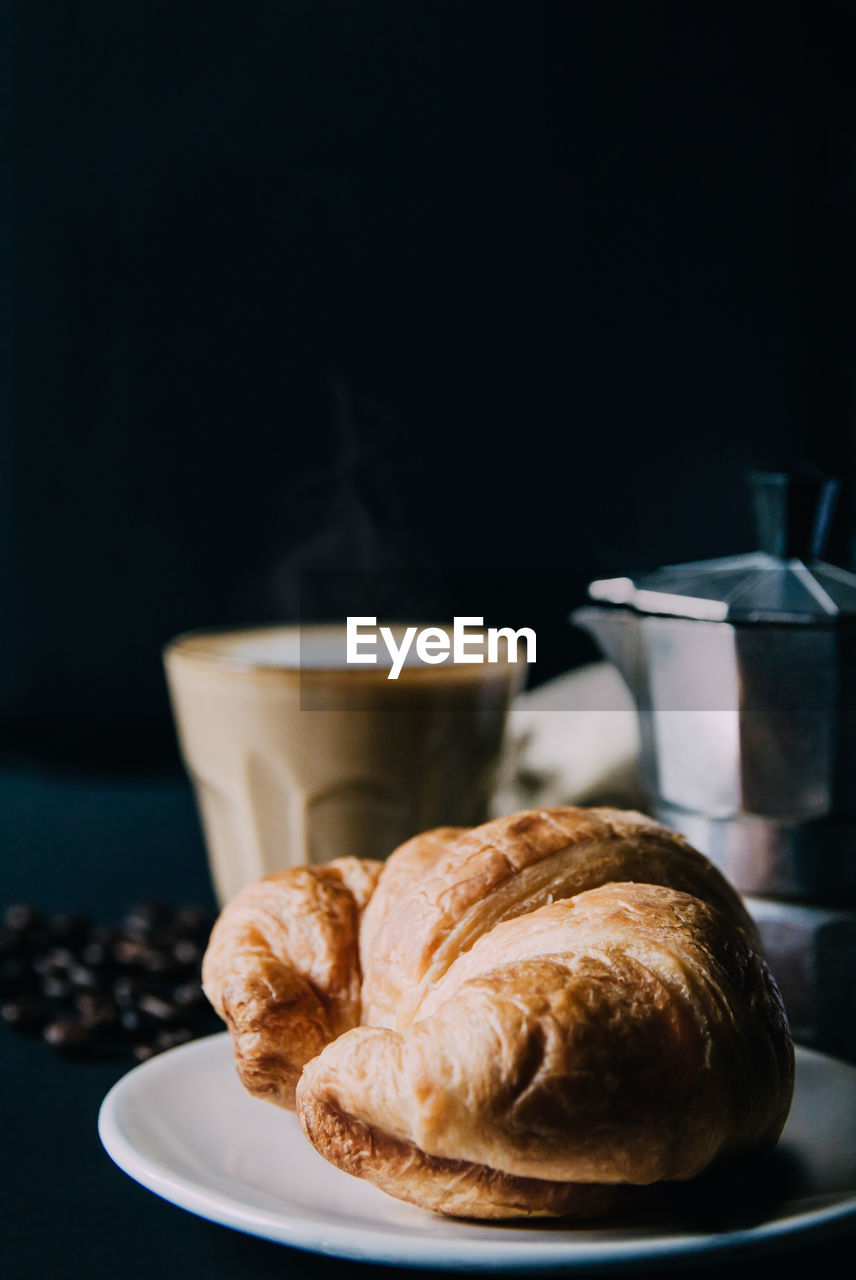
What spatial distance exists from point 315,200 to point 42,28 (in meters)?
0.55

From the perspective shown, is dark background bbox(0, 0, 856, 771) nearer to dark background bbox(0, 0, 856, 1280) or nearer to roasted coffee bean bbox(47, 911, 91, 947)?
dark background bbox(0, 0, 856, 1280)

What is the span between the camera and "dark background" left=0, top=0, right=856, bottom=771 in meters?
2.20

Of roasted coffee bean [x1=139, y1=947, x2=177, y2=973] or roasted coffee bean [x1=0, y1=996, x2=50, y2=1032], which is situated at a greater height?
roasted coffee bean [x1=0, y1=996, x2=50, y2=1032]

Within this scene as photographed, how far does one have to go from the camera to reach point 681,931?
0.65m

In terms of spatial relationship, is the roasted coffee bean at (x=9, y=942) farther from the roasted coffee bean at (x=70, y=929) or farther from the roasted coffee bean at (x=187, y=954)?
the roasted coffee bean at (x=187, y=954)

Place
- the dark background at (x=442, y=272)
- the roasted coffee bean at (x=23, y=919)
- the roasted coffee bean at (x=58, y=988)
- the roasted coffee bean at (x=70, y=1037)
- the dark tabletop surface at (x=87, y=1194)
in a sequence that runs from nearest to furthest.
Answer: the dark tabletop surface at (x=87, y=1194), the roasted coffee bean at (x=70, y=1037), the roasted coffee bean at (x=58, y=988), the roasted coffee bean at (x=23, y=919), the dark background at (x=442, y=272)

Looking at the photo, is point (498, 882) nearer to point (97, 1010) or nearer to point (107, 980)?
point (97, 1010)

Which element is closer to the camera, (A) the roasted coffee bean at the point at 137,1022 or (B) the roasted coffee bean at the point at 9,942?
(A) the roasted coffee bean at the point at 137,1022

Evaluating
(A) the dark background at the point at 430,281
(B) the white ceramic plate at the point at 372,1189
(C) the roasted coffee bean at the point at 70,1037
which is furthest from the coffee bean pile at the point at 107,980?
(A) the dark background at the point at 430,281

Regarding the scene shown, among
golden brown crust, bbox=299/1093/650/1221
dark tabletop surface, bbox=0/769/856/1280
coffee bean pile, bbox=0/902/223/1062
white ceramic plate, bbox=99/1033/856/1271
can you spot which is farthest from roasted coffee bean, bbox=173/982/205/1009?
golden brown crust, bbox=299/1093/650/1221

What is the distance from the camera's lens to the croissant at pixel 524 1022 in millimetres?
570

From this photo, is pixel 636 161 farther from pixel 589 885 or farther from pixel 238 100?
pixel 589 885

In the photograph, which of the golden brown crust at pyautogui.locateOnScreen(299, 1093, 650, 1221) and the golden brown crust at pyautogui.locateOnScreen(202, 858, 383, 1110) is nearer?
the golden brown crust at pyautogui.locateOnScreen(299, 1093, 650, 1221)

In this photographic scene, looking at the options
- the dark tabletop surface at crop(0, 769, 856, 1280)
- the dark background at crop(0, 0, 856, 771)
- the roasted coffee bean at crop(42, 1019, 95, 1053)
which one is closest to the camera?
the dark tabletop surface at crop(0, 769, 856, 1280)
